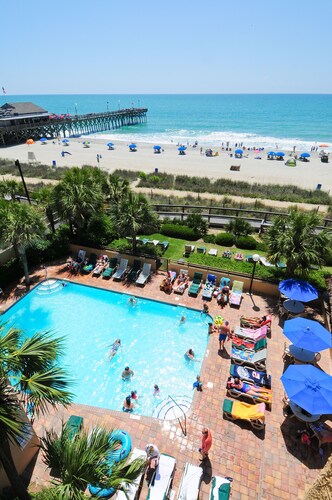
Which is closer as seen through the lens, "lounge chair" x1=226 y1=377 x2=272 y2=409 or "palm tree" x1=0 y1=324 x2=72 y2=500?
"palm tree" x1=0 y1=324 x2=72 y2=500

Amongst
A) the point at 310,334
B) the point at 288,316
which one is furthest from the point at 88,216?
the point at 310,334

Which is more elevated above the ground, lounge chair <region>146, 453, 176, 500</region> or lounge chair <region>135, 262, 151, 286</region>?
lounge chair <region>146, 453, 176, 500</region>

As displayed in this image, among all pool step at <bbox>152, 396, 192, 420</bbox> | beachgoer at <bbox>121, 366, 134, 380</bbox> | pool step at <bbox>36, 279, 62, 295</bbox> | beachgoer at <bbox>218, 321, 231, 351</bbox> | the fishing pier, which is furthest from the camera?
the fishing pier

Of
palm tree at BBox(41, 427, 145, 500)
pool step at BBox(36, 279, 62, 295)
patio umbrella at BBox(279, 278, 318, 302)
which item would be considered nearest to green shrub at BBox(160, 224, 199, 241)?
pool step at BBox(36, 279, 62, 295)

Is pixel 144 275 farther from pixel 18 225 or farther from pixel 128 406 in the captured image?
pixel 128 406

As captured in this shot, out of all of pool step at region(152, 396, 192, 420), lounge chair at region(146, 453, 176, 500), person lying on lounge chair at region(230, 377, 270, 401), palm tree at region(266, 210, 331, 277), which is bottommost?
pool step at region(152, 396, 192, 420)

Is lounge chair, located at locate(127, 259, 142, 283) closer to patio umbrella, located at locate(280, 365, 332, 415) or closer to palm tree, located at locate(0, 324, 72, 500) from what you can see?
patio umbrella, located at locate(280, 365, 332, 415)

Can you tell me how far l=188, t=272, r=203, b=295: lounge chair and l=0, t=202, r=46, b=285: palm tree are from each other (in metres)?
8.78

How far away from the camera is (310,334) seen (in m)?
10.7

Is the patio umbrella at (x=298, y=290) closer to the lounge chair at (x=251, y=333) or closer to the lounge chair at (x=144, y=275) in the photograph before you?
the lounge chair at (x=251, y=333)

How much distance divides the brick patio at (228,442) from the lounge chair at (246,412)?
10.1 inches

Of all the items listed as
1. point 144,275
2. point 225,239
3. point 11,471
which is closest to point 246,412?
point 11,471

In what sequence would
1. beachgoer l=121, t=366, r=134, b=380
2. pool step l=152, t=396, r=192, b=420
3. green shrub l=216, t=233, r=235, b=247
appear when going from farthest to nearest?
green shrub l=216, t=233, r=235, b=247, beachgoer l=121, t=366, r=134, b=380, pool step l=152, t=396, r=192, b=420

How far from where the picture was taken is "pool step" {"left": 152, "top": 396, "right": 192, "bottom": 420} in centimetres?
1001
